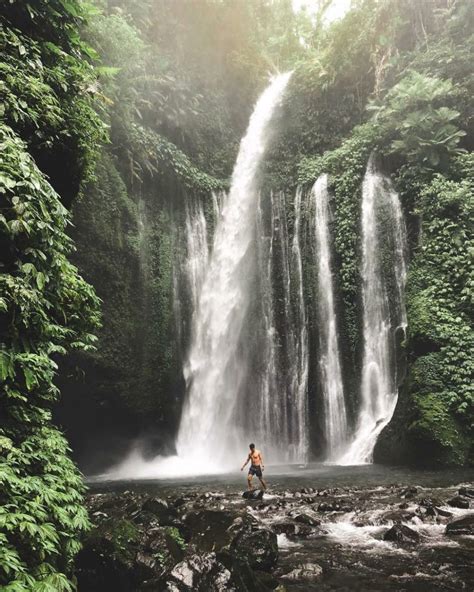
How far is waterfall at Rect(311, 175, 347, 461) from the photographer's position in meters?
14.5

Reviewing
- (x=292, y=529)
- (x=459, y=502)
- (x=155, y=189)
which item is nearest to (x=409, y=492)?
(x=459, y=502)

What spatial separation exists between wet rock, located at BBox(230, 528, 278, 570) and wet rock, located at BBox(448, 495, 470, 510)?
3478 mm

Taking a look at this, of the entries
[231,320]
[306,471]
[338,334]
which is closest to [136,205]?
[231,320]

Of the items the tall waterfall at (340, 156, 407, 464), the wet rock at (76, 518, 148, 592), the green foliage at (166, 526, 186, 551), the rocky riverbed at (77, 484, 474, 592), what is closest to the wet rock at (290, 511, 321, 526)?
the rocky riverbed at (77, 484, 474, 592)

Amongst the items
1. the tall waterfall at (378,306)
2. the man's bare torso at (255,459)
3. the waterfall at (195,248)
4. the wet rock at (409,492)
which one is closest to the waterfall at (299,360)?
the tall waterfall at (378,306)

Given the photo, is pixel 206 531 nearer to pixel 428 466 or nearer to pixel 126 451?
pixel 428 466

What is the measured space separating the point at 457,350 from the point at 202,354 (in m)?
9.36

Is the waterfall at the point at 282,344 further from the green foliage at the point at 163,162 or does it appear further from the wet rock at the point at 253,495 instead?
the wet rock at the point at 253,495

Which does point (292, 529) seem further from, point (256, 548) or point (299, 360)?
point (299, 360)

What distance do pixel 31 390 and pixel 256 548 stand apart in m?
2.99

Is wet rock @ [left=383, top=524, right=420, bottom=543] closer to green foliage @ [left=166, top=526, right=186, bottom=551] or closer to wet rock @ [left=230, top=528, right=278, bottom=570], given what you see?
wet rock @ [left=230, top=528, right=278, bottom=570]

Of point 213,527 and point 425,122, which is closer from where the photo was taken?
point 213,527

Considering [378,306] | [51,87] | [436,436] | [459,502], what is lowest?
[459,502]

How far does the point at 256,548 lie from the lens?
467 centimetres
